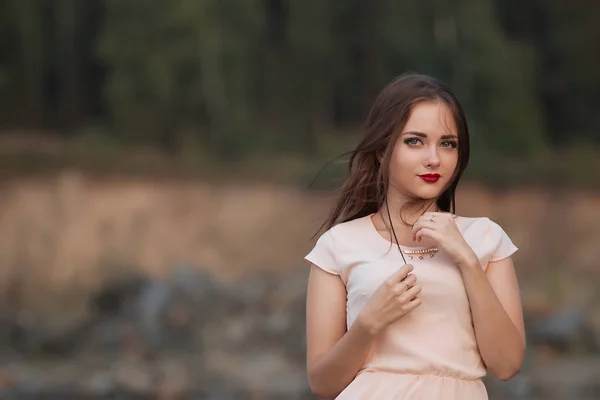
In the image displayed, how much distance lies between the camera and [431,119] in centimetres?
203

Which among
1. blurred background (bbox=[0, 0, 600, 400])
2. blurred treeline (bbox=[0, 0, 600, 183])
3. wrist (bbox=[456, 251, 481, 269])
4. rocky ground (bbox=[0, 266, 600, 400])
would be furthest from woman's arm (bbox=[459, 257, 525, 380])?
blurred treeline (bbox=[0, 0, 600, 183])

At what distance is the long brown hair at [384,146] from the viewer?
6.72ft

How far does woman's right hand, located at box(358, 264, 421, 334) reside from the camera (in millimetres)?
1908

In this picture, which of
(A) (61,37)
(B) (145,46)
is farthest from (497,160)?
(A) (61,37)

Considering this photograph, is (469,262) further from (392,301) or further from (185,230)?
(185,230)

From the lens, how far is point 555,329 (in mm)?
8469

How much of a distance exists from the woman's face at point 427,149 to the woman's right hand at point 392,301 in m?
0.19

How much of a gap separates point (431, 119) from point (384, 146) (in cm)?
12

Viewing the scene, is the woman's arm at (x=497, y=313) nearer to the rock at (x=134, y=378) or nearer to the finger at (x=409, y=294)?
the finger at (x=409, y=294)

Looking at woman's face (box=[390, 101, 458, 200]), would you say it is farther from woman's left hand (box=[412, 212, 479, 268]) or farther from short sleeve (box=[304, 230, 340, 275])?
short sleeve (box=[304, 230, 340, 275])

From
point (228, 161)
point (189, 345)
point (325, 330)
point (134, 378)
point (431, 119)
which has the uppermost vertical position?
point (431, 119)

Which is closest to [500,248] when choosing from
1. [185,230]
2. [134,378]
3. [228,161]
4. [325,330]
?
[325,330]

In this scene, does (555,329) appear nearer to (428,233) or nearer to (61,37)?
(61,37)

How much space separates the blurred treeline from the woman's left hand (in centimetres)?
685
